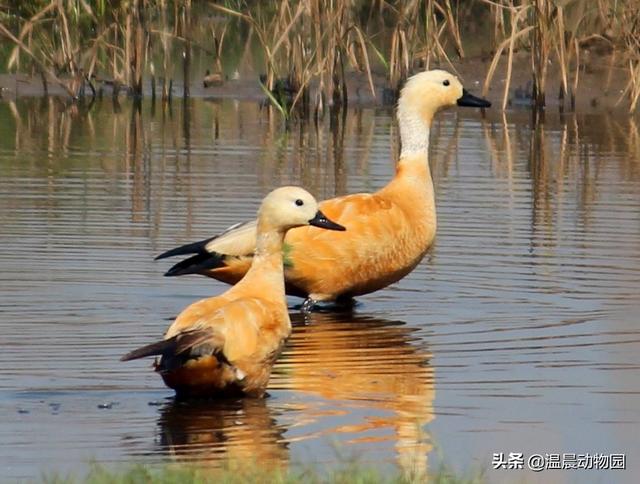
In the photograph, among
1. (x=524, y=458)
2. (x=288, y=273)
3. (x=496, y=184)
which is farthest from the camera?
(x=496, y=184)

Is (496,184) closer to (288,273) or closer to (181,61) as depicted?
(288,273)

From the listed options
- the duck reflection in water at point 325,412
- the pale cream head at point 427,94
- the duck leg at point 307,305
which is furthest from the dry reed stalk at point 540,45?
the duck reflection in water at point 325,412

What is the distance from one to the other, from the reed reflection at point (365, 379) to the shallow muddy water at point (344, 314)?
0.02m

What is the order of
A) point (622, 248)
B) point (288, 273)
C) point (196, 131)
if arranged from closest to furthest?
point (288, 273)
point (622, 248)
point (196, 131)

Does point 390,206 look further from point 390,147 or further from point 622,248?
point 390,147

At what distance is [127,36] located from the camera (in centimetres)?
1803

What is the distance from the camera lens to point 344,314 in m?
9.07

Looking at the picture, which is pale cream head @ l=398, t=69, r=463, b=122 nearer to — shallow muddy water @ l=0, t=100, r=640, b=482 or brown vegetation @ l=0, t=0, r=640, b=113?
shallow muddy water @ l=0, t=100, r=640, b=482

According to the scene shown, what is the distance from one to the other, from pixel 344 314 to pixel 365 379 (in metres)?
1.89

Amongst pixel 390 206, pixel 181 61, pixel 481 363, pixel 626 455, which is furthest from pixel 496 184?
pixel 181 61

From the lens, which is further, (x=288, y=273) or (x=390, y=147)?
(x=390, y=147)

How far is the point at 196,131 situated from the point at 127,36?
6.27 ft

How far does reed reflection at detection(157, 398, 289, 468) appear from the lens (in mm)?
5859

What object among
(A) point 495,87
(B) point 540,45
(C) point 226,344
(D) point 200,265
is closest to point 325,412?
(C) point 226,344
